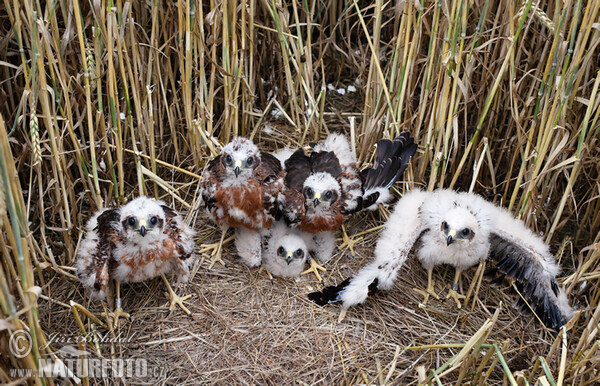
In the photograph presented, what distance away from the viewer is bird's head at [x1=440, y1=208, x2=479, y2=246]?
3.09 meters

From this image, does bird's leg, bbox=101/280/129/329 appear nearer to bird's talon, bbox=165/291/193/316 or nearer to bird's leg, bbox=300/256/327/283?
bird's talon, bbox=165/291/193/316

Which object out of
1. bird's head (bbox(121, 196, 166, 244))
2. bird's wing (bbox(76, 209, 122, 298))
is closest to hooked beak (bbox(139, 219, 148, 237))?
bird's head (bbox(121, 196, 166, 244))

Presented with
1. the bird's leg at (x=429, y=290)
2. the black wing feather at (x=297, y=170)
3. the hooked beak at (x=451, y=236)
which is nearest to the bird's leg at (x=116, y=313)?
the black wing feather at (x=297, y=170)

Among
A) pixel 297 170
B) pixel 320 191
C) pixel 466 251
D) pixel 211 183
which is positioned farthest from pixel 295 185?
pixel 466 251

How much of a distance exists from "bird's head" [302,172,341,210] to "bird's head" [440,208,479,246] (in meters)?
0.71

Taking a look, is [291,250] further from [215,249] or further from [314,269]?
[215,249]

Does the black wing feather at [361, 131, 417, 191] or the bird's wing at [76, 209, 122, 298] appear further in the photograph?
the black wing feather at [361, 131, 417, 191]

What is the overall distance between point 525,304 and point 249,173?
193cm

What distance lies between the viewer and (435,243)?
330 cm

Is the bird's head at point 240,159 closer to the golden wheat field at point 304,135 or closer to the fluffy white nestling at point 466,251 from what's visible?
the golden wheat field at point 304,135

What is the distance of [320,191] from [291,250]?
422 millimetres

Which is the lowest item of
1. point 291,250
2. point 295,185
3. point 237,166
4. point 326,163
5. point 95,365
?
point 95,365

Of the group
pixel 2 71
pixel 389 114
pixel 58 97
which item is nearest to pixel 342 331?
pixel 389 114

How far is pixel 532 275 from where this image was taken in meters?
3.26
